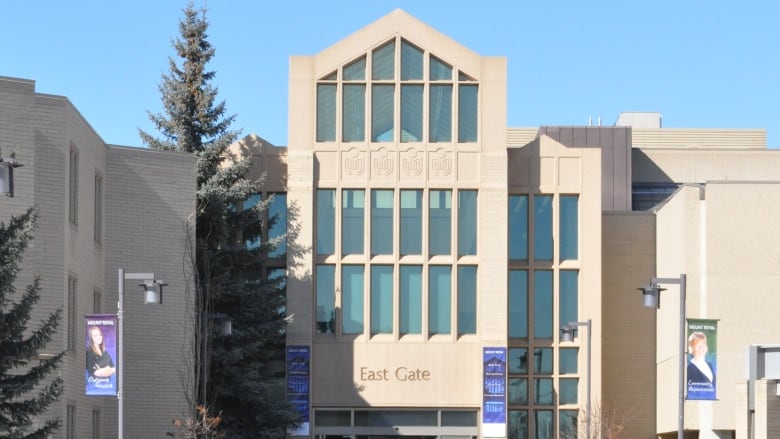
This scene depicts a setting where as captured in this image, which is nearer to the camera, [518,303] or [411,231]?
[411,231]

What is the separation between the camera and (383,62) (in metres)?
53.6

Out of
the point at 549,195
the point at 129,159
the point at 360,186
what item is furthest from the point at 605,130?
the point at 129,159

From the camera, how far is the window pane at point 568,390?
53812 mm

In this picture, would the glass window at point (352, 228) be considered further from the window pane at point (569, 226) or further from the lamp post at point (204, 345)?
the lamp post at point (204, 345)

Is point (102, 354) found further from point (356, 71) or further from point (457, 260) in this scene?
point (356, 71)

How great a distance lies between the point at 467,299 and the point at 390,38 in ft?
30.2

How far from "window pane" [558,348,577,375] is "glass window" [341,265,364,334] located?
7.01 meters

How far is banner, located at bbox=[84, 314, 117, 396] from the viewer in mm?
30688

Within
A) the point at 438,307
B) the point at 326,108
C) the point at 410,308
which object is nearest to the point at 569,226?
the point at 438,307

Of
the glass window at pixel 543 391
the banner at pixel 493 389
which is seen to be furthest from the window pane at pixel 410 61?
the glass window at pixel 543 391

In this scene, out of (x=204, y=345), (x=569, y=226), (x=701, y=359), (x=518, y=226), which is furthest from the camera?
(x=518, y=226)

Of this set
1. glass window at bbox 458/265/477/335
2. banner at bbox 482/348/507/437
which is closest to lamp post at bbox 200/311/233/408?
glass window at bbox 458/265/477/335

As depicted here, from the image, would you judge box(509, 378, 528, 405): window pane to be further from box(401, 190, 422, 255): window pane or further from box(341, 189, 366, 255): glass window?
box(341, 189, 366, 255): glass window

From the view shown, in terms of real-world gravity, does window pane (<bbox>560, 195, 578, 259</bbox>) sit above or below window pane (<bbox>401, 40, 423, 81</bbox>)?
below
